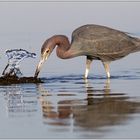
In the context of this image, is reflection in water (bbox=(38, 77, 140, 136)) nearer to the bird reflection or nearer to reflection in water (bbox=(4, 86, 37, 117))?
the bird reflection

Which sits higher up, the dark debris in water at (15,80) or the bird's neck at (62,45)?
the bird's neck at (62,45)

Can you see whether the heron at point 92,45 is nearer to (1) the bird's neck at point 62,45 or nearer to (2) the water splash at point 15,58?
(1) the bird's neck at point 62,45

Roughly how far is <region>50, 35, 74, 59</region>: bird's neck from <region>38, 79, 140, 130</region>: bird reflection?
314 cm

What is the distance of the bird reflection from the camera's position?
35.1 ft

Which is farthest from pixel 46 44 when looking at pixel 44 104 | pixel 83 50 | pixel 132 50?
pixel 44 104

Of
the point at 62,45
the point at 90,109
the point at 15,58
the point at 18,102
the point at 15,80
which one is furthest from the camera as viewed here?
the point at 62,45

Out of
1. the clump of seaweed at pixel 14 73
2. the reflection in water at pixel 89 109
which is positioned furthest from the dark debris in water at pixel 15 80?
the reflection in water at pixel 89 109

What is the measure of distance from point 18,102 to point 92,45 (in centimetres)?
491

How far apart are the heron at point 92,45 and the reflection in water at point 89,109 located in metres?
3.03

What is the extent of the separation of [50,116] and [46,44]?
6052mm

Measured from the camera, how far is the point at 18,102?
509 inches

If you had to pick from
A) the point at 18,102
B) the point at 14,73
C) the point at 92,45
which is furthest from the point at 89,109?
the point at 92,45

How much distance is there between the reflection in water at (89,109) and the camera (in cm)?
1062

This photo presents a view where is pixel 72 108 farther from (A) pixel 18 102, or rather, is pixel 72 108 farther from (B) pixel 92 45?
(B) pixel 92 45
